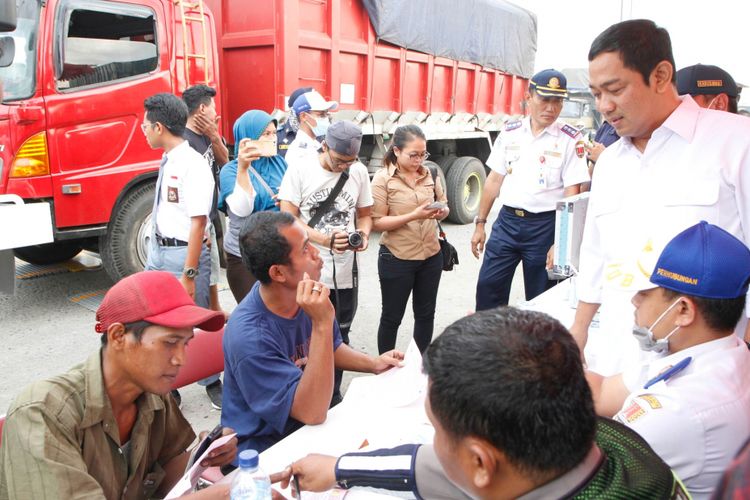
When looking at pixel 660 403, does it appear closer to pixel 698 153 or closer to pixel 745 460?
pixel 698 153

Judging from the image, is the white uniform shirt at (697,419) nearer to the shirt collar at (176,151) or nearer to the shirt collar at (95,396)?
the shirt collar at (95,396)

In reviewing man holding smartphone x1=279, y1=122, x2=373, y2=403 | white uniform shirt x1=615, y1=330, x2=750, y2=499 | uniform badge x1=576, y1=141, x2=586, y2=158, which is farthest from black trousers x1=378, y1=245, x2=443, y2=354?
white uniform shirt x1=615, y1=330, x2=750, y2=499

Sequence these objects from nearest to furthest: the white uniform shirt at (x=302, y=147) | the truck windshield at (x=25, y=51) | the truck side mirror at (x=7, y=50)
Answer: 1. the white uniform shirt at (x=302, y=147)
2. the truck side mirror at (x=7, y=50)
3. the truck windshield at (x=25, y=51)

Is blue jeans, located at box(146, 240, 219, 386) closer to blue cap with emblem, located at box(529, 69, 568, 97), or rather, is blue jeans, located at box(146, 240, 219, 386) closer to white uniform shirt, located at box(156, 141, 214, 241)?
white uniform shirt, located at box(156, 141, 214, 241)

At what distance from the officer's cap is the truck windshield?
4352 millimetres

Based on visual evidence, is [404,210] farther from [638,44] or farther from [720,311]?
[720,311]

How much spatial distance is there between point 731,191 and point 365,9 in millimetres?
5751

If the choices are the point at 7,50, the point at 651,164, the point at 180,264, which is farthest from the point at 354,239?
the point at 7,50

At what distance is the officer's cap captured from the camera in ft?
11.6

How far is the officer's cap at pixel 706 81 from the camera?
139 inches

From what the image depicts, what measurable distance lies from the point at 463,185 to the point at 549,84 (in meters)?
5.23

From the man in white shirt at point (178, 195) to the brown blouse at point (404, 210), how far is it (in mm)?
992

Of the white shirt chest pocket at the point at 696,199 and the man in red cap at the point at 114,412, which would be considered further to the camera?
the white shirt chest pocket at the point at 696,199

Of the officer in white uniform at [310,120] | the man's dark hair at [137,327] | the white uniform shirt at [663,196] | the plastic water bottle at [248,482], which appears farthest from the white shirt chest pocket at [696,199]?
the officer in white uniform at [310,120]
